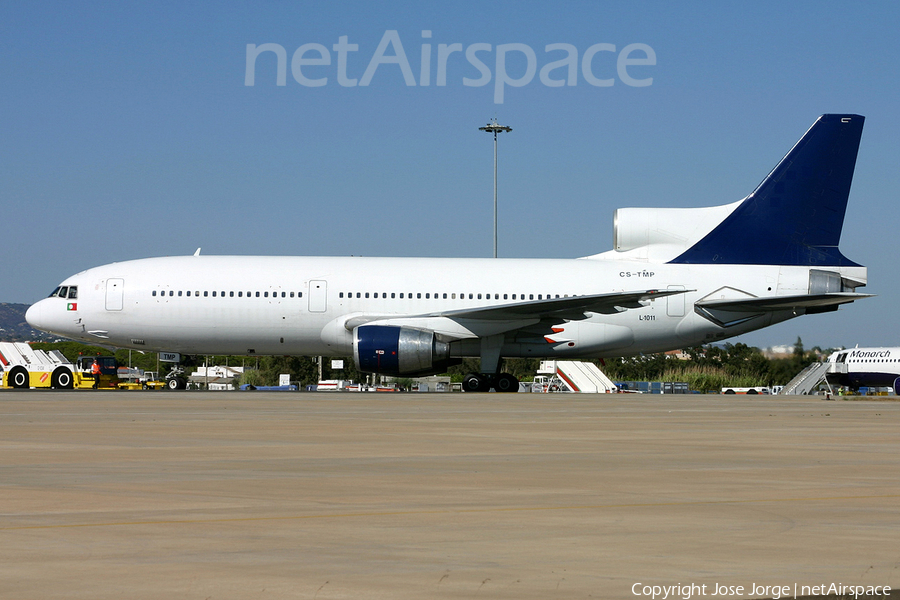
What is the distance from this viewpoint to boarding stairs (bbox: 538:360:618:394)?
41.5 m

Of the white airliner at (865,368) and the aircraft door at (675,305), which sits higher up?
the aircraft door at (675,305)

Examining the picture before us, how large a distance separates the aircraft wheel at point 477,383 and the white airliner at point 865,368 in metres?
32.0

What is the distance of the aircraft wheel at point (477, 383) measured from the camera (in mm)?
29383

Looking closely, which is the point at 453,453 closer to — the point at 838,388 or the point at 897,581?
the point at 897,581

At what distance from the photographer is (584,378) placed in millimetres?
42156

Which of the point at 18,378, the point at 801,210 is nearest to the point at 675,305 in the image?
the point at 801,210

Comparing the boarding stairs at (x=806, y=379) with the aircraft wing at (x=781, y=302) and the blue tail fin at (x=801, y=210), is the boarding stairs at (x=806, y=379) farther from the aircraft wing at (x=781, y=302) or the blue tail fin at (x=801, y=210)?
the aircraft wing at (x=781, y=302)

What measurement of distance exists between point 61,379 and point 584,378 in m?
20.2

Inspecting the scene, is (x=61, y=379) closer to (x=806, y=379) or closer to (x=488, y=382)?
(x=488, y=382)

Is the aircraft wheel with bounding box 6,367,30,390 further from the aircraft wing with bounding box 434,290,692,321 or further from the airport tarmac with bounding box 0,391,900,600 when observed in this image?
the airport tarmac with bounding box 0,391,900,600

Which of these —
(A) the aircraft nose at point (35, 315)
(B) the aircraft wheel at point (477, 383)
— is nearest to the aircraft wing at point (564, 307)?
(B) the aircraft wheel at point (477, 383)

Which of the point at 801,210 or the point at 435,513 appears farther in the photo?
the point at 801,210

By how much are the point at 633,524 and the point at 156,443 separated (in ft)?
20.7

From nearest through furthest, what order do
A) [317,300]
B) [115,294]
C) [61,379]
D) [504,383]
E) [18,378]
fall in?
[317,300] < [115,294] < [504,383] < [61,379] < [18,378]
